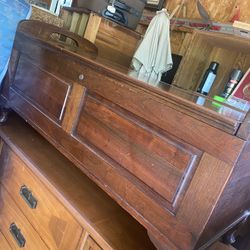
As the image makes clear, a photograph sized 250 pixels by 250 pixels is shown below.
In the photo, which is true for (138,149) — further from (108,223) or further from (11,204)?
(11,204)

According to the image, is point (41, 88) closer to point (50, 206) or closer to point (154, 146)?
point (50, 206)

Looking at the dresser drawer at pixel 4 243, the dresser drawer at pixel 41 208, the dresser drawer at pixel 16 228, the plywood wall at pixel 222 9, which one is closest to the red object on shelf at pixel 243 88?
the plywood wall at pixel 222 9

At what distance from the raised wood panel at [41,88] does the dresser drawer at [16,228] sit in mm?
404

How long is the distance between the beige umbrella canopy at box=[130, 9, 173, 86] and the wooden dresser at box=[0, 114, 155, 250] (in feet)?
2.00

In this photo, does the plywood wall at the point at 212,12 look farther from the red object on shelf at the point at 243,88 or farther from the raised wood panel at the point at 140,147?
the raised wood panel at the point at 140,147

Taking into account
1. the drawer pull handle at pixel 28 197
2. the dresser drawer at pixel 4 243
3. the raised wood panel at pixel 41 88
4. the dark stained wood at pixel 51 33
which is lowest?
the dresser drawer at pixel 4 243

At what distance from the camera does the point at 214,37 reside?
1.17 meters

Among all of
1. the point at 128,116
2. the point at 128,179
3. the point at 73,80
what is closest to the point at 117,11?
the point at 73,80

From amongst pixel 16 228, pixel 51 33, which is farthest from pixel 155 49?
pixel 16 228

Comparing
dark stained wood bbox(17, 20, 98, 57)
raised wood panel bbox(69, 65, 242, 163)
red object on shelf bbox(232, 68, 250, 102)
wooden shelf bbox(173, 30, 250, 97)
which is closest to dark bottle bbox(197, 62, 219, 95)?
wooden shelf bbox(173, 30, 250, 97)

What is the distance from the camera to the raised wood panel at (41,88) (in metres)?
0.88

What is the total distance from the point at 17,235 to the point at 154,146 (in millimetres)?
723

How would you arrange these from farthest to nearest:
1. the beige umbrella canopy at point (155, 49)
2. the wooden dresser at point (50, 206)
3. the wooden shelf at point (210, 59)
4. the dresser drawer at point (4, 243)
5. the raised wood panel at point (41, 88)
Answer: the beige umbrella canopy at point (155, 49) < the wooden shelf at point (210, 59) < the dresser drawer at point (4, 243) < the raised wood panel at point (41, 88) < the wooden dresser at point (50, 206)

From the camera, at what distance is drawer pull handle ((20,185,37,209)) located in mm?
924
